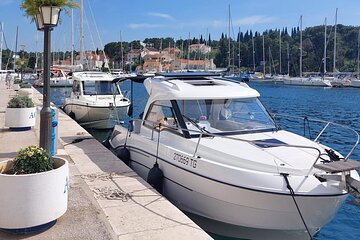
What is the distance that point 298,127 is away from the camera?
64.3 feet

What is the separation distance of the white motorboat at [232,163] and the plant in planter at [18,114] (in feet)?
16.2

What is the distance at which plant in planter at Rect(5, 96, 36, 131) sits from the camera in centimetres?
1212

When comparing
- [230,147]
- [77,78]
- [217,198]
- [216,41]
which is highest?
[216,41]

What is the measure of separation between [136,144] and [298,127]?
12.9 meters

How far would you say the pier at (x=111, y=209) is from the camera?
15.8 feet

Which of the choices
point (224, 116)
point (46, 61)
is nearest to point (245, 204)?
point (224, 116)

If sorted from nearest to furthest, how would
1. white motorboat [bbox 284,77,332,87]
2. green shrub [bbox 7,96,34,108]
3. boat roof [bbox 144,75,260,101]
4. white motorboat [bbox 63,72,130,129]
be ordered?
boat roof [bbox 144,75,260,101]
green shrub [bbox 7,96,34,108]
white motorboat [bbox 63,72,130,129]
white motorboat [bbox 284,77,332,87]

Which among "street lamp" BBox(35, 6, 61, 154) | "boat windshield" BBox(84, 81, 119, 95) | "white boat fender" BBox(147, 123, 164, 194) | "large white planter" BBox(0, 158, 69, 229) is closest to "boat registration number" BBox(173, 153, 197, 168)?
"white boat fender" BBox(147, 123, 164, 194)

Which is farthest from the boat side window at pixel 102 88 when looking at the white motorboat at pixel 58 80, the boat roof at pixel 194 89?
the white motorboat at pixel 58 80

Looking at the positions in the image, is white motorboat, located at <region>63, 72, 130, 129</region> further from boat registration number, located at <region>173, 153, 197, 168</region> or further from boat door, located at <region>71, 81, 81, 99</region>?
boat registration number, located at <region>173, 153, 197, 168</region>

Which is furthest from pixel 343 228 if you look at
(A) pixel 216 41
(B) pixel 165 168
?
(A) pixel 216 41

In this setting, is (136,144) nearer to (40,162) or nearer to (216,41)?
(40,162)

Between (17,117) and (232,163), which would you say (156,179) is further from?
(17,117)

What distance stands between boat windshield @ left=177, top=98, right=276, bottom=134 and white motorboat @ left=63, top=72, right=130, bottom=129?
9963mm
